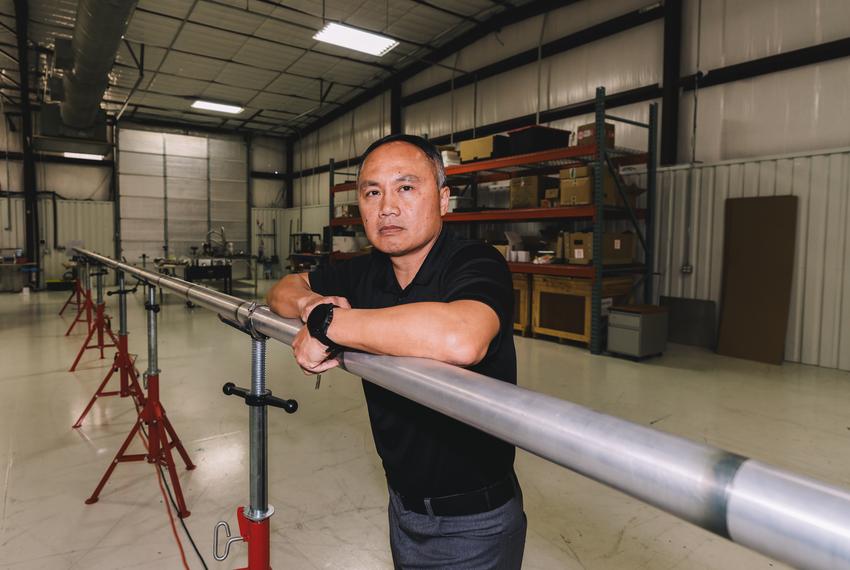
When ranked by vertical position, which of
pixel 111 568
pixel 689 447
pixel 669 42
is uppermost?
pixel 669 42

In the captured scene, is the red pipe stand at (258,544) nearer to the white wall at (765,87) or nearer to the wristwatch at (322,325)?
the wristwatch at (322,325)

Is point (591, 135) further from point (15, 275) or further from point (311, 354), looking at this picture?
point (15, 275)

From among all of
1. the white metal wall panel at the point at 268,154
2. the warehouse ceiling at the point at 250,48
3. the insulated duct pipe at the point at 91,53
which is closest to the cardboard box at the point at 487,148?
the warehouse ceiling at the point at 250,48

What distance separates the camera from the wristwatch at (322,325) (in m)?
1.07

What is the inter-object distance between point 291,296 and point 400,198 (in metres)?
0.53

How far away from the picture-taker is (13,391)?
4.73 m

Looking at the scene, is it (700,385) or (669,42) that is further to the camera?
(669,42)

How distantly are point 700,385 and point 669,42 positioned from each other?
4.73 m

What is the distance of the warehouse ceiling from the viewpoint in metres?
8.81

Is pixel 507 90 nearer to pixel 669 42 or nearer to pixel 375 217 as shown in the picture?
pixel 669 42

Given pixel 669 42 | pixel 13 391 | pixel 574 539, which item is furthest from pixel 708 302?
pixel 13 391

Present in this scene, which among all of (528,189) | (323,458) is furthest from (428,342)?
(528,189)

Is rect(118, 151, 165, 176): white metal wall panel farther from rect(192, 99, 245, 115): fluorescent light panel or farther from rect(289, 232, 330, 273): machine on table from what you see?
rect(289, 232, 330, 273): machine on table

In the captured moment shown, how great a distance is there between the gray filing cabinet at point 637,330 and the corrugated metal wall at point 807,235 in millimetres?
1142
